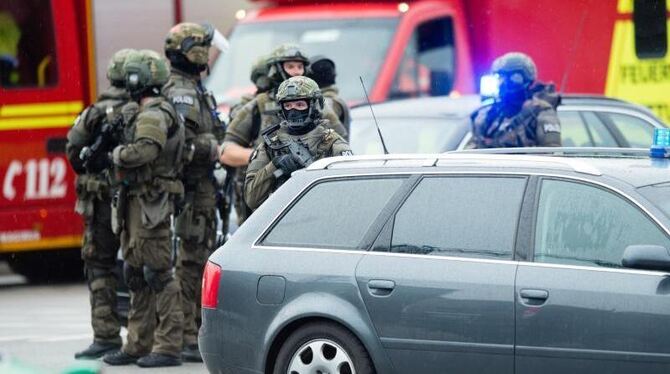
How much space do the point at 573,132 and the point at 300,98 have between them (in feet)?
10.2

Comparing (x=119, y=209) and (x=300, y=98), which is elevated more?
(x=300, y=98)

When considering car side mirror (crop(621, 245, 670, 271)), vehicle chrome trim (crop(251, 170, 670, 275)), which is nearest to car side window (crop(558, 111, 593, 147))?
vehicle chrome trim (crop(251, 170, 670, 275))

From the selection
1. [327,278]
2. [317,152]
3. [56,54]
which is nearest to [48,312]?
[56,54]

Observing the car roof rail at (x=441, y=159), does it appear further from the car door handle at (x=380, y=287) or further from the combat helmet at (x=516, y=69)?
the combat helmet at (x=516, y=69)

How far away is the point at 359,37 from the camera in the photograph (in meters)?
16.8

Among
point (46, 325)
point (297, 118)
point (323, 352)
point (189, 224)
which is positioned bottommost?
point (46, 325)

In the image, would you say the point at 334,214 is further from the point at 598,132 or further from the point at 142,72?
the point at 598,132

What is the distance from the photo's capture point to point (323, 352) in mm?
7812

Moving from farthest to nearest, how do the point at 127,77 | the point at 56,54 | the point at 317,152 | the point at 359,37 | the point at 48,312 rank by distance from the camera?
the point at 359,37 → the point at 56,54 → the point at 48,312 → the point at 127,77 → the point at 317,152

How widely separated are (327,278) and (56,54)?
8030 mm

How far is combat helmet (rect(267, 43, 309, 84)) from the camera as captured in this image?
1030 centimetres

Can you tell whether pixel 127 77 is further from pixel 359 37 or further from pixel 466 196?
pixel 359 37

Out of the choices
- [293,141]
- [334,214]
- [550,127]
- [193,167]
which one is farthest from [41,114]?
[334,214]

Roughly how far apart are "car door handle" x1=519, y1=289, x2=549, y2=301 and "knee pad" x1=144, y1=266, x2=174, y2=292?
349 centimetres
